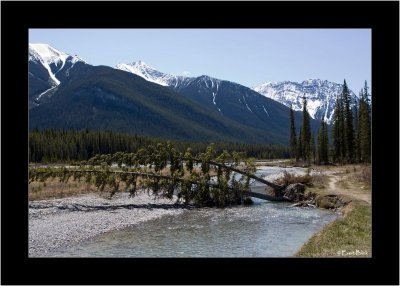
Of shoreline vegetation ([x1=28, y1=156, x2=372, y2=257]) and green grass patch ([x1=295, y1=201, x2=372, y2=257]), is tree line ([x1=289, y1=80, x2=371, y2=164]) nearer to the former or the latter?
shoreline vegetation ([x1=28, y1=156, x2=372, y2=257])

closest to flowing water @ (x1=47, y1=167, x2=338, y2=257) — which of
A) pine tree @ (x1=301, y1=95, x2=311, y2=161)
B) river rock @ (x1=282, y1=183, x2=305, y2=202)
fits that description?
river rock @ (x1=282, y1=183, x2=305, y2=202)

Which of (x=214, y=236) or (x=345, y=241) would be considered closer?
(x=345, y=241)

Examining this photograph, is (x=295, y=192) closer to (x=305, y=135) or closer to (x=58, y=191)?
(x=58, y=191)

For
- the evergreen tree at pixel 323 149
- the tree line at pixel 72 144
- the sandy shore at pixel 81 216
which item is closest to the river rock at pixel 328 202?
the sandy shore at pixel 81 216

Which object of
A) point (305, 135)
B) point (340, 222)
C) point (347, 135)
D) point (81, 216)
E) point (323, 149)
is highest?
point (305, 135)

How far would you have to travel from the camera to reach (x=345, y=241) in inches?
431

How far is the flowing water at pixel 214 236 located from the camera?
12.3 meters

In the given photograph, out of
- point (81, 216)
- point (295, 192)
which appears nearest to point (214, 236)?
point (81, 216)

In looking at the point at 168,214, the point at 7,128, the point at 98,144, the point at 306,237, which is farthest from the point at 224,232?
the point at 98,144

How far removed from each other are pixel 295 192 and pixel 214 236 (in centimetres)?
1378

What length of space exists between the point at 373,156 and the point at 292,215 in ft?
50.6

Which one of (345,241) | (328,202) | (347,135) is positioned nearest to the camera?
(345,241)

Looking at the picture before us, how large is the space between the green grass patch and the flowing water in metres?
1.05

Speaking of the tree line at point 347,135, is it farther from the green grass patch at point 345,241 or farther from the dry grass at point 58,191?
the dry grass at point 58,191
